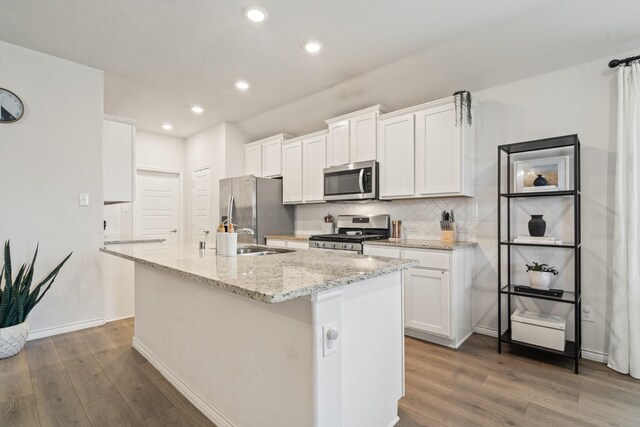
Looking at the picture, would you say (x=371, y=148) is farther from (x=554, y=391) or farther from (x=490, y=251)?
(x=554, y=391)

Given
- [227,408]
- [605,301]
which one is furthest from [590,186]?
[227,408]

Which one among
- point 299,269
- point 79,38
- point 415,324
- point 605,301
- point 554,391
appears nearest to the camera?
point 299,269

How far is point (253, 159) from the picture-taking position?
5.12m

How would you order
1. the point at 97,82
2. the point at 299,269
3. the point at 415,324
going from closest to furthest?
1. the point at 299,269
2. the point at 415,324
3. the point at 97,82

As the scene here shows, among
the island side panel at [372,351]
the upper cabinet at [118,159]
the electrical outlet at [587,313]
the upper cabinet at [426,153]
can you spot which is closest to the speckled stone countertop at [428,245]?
the upper cabinet at [426,153]

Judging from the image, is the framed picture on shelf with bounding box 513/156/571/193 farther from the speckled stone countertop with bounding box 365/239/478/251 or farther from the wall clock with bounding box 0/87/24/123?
the wall clock with bounding box 0/87/24/123

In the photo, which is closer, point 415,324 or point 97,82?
point 415,324

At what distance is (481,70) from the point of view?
2.93 meters

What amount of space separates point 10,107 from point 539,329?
486 centimetres

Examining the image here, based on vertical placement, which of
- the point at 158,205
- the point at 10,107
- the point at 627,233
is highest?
the point at 10,107

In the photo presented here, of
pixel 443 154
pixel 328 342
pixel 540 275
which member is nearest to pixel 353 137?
pixel 443 154

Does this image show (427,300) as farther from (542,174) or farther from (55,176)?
(55,176)

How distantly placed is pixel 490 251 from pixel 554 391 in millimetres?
1295

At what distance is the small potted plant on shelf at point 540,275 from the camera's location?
261 centimetres
